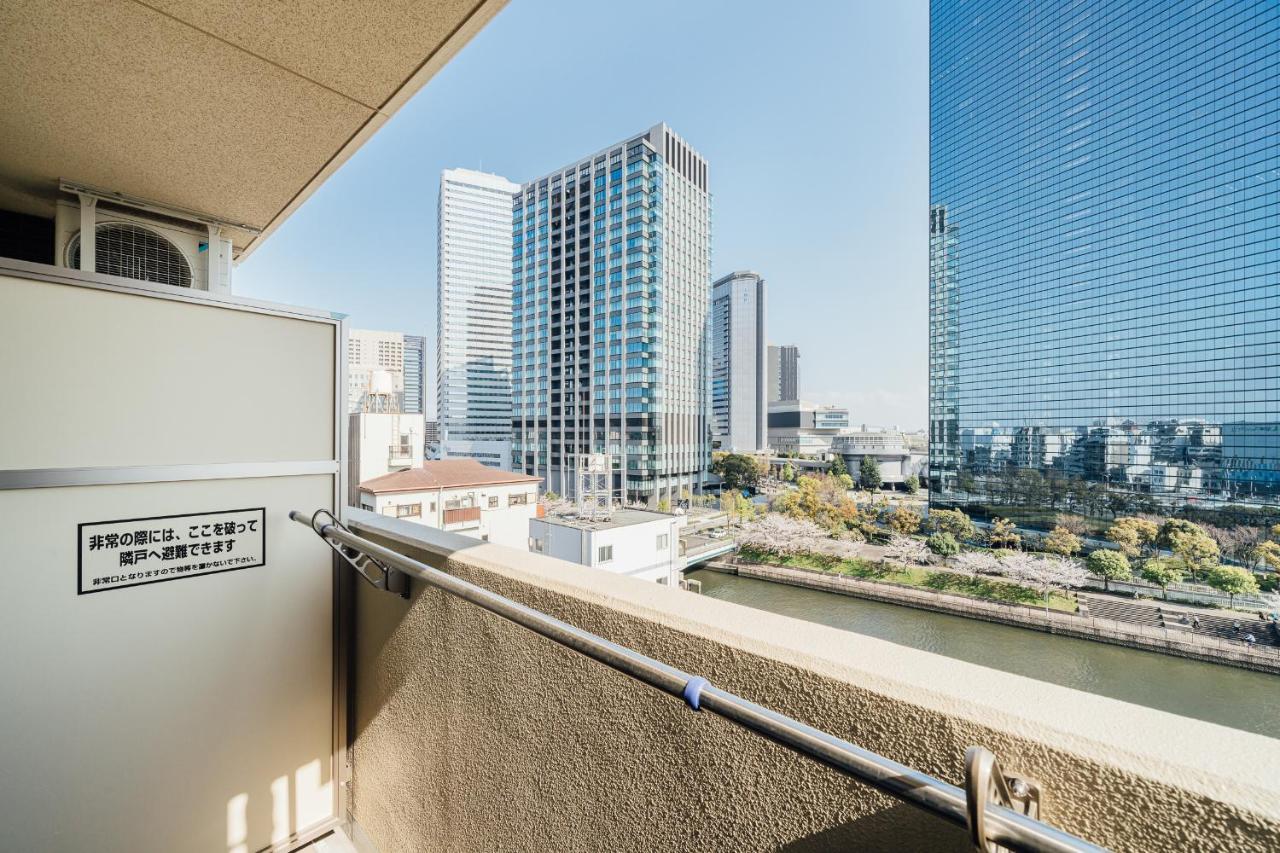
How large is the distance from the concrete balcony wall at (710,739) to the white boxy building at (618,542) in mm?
9847

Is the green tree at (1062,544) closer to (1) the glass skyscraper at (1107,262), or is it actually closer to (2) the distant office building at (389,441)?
(1) the glass skyscraper at (1107,262)

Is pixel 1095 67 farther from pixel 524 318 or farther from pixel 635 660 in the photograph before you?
pixel 635 660

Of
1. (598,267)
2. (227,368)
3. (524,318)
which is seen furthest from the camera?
(524,318)

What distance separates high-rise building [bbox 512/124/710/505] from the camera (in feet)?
88.1

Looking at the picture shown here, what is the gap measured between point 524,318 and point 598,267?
6096 millimetres

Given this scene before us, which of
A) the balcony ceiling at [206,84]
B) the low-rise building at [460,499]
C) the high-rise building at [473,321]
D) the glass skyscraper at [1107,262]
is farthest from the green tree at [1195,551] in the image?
the high-rise building at [473,321]

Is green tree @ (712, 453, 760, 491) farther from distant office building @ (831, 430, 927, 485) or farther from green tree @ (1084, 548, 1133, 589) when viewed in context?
green tree @ (1084, 548, 1133, 589)

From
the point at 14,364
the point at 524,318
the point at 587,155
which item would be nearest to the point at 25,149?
the point at 14,364

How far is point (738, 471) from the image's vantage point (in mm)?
28719

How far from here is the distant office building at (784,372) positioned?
59491 millimetres

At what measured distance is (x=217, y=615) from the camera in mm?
1272

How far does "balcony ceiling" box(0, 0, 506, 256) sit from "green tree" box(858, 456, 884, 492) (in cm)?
2768

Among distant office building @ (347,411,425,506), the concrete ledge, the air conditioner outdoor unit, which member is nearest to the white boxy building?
the concrete ledge

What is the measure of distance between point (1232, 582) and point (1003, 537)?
5.18m
